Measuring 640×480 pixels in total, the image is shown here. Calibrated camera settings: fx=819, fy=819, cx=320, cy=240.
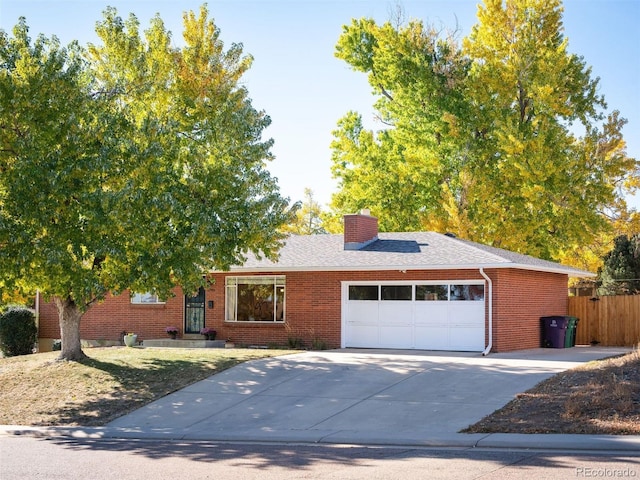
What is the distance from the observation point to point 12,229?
60.3 ft

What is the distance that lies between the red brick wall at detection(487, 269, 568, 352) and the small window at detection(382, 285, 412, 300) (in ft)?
9.23

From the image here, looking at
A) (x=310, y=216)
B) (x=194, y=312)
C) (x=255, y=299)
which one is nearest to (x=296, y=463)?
(x=255, y=299)

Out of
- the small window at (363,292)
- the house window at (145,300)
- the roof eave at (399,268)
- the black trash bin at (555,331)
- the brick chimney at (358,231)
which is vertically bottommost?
the black trash bin at (555,331)

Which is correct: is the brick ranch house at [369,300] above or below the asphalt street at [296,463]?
above

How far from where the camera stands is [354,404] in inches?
667

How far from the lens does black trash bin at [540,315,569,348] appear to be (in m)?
27.8

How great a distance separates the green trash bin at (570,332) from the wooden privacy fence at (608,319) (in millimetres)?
1783

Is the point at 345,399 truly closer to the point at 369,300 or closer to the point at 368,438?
the point at 368,438

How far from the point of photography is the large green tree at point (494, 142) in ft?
122

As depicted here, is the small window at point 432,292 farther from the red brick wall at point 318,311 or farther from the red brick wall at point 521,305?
the red brick wall at point 521,305

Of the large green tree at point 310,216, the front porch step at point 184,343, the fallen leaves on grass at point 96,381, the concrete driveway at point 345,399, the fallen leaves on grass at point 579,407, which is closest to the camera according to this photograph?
the fallen leaves on grass at point 579,407

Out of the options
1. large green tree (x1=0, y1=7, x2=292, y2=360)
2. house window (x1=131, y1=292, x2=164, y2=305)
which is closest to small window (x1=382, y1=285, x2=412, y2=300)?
large green tree (x1=0, y1=7, x2=292, y2=360)

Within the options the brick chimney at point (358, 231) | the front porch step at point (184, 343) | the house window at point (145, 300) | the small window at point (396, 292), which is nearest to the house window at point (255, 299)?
the front porch step at point (184, 343)

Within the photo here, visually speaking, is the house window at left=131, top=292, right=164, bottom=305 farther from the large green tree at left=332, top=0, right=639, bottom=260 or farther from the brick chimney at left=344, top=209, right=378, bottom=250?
the large green tree at left=332, top=0, right=639, bottom=260
